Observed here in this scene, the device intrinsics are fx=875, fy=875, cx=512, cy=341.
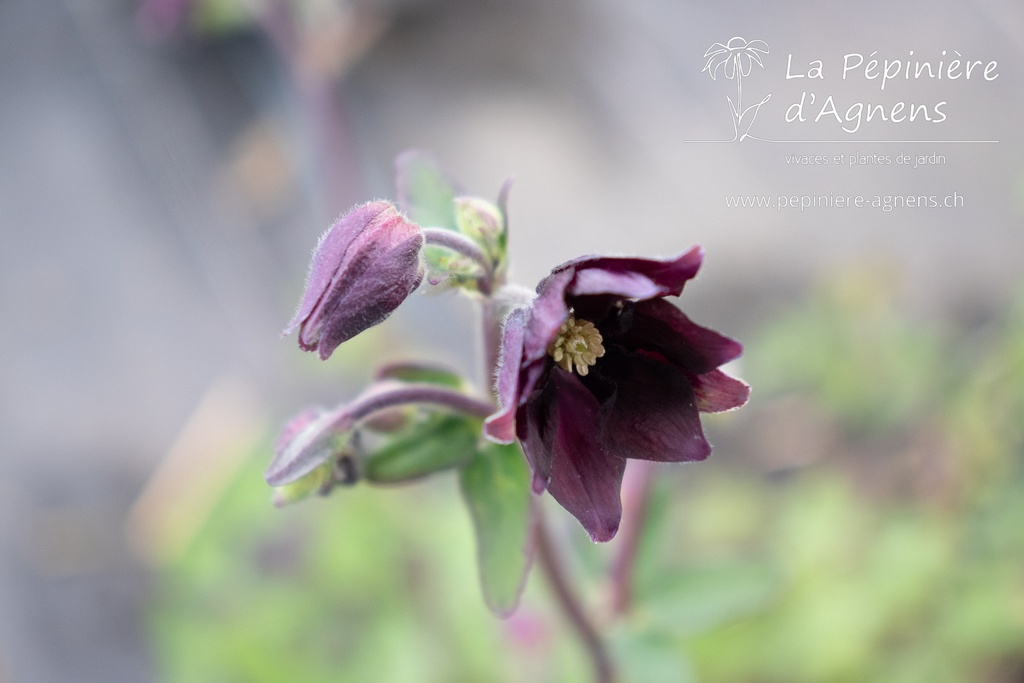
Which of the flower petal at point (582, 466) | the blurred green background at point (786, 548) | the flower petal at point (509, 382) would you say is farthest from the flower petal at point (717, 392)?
the blurred green background at point (786, 548)

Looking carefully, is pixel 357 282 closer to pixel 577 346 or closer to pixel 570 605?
pixel 577 346

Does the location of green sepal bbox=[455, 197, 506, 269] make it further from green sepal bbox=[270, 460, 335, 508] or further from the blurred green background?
the blurred green background

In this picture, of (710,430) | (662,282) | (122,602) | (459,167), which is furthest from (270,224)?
(662,282)

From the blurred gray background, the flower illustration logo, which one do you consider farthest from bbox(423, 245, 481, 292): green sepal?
the flower illustration logo

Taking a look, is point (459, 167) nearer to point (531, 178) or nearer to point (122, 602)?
point (531, 178)

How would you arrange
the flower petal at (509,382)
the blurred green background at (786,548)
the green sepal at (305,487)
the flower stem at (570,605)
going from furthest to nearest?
the blurred green background at (786,548) → the flower stem at (570,605) → the green sepal at (305,487) → the flower petal at (509,382)

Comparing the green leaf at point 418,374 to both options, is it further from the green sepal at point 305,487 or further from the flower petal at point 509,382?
the flower petal at point 509,382
